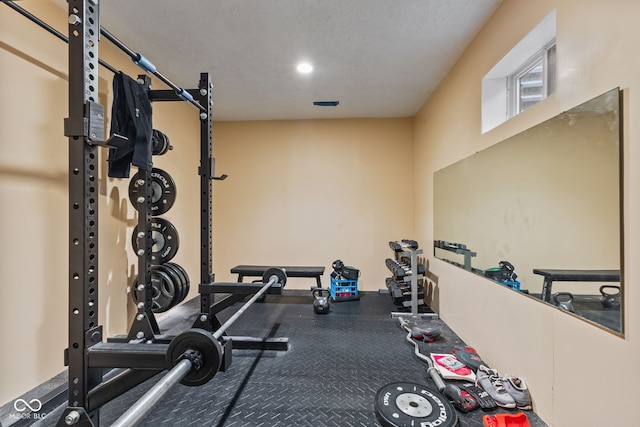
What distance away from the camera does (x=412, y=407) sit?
155 cm

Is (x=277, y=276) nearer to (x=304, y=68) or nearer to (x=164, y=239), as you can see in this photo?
(x=164, y=239)

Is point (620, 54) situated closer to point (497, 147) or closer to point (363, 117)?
point (497, 147)

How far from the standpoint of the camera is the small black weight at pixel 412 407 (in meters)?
1.45

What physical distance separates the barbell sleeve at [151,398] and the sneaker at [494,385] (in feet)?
5.84

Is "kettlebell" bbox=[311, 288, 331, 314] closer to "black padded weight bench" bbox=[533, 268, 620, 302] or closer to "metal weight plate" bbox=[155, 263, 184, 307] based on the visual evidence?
"metal weight plate" bbox=[155, 263, 184, 307]

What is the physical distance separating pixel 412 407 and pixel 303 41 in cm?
276

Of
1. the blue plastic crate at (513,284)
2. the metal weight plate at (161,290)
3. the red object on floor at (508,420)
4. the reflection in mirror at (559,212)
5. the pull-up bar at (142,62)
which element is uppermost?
the pull-up bar at (142,62)

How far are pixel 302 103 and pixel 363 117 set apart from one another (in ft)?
3.48

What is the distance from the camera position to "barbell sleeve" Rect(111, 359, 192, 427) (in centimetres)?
74

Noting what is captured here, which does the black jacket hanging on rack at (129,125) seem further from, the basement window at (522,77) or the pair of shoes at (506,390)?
the pair of shoes at (506,390)

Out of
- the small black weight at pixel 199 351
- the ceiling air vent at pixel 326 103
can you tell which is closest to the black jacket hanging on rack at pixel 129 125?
the small black weight at pixel 199 351

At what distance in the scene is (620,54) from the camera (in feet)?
3.69

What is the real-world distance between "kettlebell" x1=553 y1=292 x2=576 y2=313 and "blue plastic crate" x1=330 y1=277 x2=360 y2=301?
2.60 metres

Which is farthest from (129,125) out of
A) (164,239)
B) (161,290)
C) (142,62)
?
(161,290)
